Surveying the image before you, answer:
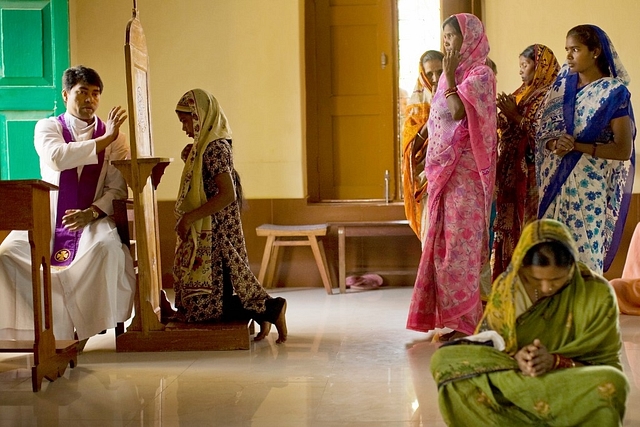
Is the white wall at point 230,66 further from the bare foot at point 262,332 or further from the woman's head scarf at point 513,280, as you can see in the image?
the woman's head scarf at point 513,280

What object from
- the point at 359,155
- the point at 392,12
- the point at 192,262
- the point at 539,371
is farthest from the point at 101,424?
the point at 392,12

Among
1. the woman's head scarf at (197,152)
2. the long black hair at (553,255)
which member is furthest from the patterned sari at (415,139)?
the long black hair at (553,255)

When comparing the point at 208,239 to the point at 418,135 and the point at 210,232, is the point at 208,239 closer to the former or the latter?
the point at 210,232

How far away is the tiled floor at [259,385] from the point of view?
3.40 metres

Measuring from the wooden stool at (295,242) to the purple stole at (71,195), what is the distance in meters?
1.98

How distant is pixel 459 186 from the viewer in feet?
15.1

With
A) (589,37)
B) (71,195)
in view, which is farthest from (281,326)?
(589,37)

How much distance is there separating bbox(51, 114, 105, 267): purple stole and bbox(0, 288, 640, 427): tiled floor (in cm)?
58

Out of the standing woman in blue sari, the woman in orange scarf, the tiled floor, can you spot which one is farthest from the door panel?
the standing woman in blue sari

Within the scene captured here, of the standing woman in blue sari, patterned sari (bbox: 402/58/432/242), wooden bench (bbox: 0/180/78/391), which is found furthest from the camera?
patterned sari (bbox: 402/58/432/242)

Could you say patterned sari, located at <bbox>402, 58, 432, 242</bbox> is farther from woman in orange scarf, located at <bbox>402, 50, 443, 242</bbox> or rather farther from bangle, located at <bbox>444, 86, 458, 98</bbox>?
bangle, located at <bbox>444, 86, 458, 98</bbox>

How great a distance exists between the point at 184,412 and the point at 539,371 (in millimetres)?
1493

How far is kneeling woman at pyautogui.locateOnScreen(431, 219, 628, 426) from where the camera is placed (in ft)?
8.61

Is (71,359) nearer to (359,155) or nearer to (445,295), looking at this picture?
(445,295)
